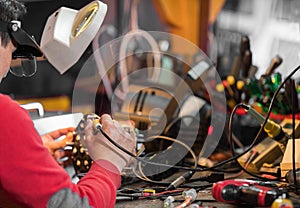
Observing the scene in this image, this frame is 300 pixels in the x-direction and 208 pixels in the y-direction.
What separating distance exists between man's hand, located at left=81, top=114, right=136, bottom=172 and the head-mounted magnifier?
7.2 inches

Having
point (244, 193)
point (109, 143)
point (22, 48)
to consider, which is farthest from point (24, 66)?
point (244, 193)

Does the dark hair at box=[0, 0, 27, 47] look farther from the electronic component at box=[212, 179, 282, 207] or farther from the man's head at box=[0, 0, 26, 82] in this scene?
the electronic component at box=[212, 179, 282, 207]

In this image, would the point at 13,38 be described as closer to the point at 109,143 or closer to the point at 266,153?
the point at 109,143

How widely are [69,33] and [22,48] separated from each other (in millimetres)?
94

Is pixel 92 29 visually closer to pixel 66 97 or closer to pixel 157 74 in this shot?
pixel 157 74

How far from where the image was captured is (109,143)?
1095 mm

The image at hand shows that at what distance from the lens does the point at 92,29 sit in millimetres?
1142

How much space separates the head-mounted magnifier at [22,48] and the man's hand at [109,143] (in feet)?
0.60

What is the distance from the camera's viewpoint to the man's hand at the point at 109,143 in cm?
109

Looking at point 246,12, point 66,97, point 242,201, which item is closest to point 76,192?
point 242,201

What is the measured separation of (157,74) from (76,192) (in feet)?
2.28

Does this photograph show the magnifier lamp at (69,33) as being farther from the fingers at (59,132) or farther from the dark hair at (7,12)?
the fingers at (59,132)

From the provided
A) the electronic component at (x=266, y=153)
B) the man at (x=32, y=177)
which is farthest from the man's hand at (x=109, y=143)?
the electronic component at (x=266, y=153)

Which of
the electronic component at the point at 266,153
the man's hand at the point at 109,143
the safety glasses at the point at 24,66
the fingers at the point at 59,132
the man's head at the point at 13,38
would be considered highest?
the man's head at the point at 13,38
